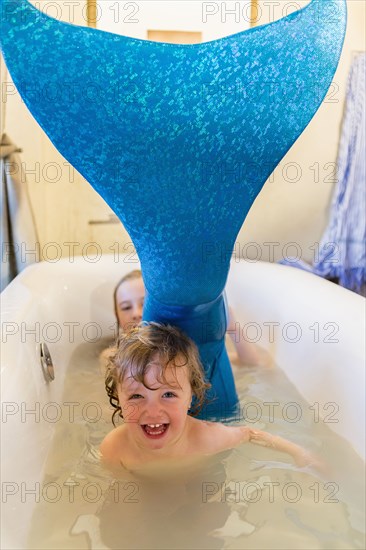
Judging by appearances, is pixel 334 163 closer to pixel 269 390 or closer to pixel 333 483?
pixel 269 390

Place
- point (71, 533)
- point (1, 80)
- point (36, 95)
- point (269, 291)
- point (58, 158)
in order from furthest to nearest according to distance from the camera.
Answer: point (58, 158), point (269, 291), point (1, 80), point (71, 533), point (36, 95)

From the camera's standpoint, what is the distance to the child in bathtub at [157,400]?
3.88ft

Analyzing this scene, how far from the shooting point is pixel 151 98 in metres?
0.92

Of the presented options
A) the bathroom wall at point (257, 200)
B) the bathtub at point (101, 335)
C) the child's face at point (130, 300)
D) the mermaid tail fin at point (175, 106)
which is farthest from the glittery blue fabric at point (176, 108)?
the bathroom wall at point (257, 200)

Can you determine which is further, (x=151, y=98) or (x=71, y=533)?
(x=71, y=533)

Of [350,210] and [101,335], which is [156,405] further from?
[350,210]

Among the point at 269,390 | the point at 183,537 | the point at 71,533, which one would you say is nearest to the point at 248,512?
the point at 183,537

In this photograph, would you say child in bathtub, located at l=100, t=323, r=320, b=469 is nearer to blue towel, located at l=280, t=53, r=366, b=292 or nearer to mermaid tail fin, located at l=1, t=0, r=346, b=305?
mermaid tail fin, located at l=1, t=0, r=346, b=305

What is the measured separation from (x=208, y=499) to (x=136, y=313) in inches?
29.1

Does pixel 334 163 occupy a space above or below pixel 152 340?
above

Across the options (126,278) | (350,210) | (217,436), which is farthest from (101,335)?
(350,210)

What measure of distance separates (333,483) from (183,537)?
34 cm

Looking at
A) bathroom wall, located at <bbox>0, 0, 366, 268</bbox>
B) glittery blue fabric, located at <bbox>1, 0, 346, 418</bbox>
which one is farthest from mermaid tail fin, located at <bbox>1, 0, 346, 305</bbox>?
bathroom wall, located at <bbox>0, 0, 366, 268</bbox>

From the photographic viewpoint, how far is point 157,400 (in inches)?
46.6
